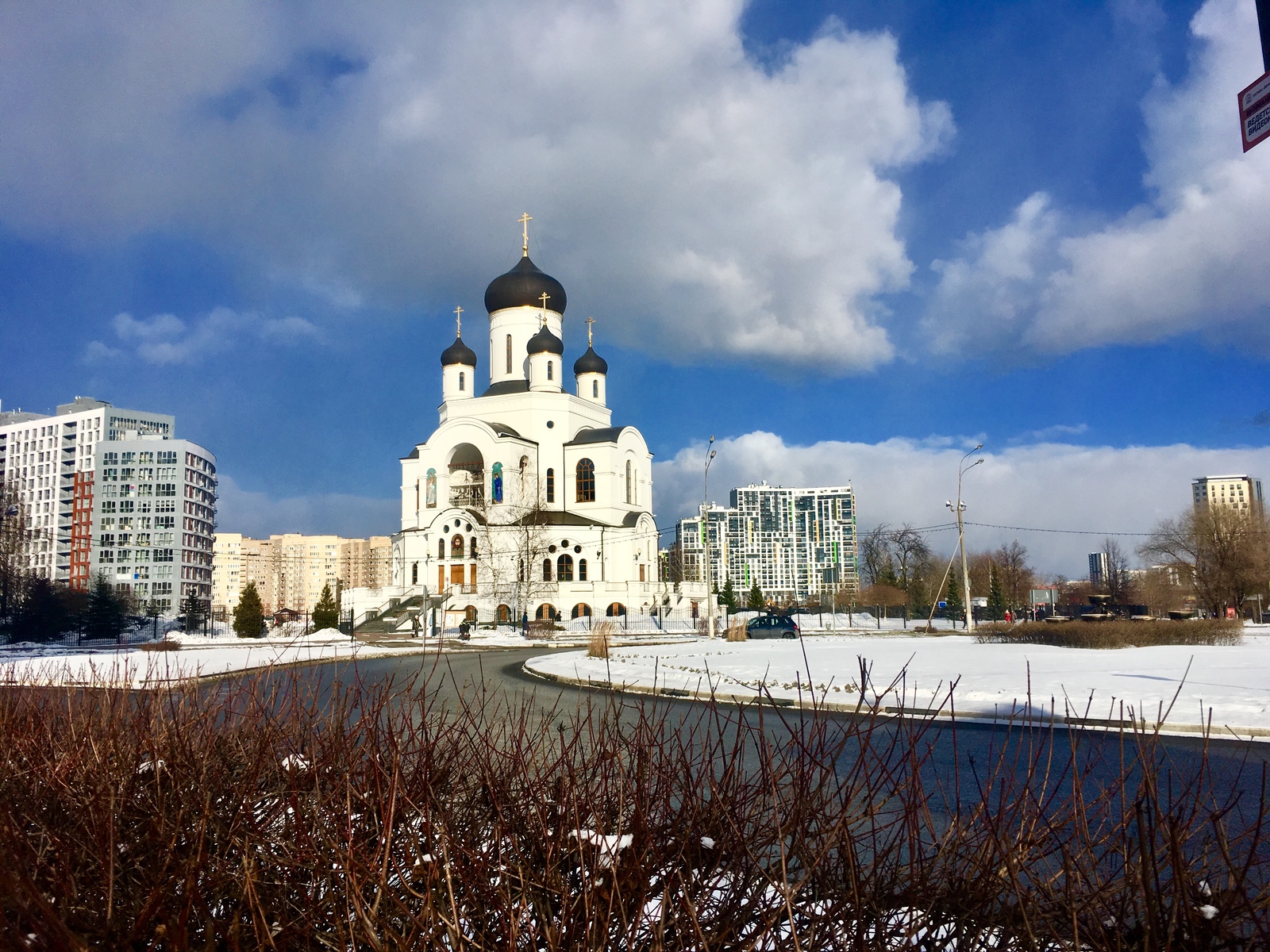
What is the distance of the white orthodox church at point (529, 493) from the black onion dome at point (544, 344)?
0.11 metres

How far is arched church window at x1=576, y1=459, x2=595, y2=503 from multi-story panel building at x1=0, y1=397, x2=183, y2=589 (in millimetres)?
86688

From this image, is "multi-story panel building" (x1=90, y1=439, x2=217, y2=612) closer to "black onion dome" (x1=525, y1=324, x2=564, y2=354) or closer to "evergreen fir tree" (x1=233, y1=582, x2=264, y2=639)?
"black onion dome" (x1=525, y1=324, x2=564, y2=354)

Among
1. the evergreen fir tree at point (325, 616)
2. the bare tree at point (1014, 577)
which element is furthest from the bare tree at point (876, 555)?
the evergreen fir tree at point (325, 616)

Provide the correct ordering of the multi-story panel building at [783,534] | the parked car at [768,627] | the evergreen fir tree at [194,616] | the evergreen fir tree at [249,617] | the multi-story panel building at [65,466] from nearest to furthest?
the parked car at [768,627]
the evergreen fir tree at [249,617]
the evergreen fir tree at [194,616]
the multi-story panel building at [65,466]
the multi-story panel building at [783,534]

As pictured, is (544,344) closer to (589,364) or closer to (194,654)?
(589,364)

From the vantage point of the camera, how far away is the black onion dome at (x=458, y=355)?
219 ft

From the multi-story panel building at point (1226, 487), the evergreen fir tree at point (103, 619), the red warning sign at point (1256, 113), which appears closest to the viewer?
the red warning sign at point (1256, 113)

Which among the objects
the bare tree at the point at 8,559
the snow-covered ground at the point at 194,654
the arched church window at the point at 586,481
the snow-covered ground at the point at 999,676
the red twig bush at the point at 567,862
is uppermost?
the arched church window at the point at 586,481

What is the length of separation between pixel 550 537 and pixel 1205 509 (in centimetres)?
3751

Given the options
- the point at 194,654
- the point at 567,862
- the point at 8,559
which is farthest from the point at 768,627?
the point at 8,559

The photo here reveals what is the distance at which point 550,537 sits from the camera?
5828 centimetres

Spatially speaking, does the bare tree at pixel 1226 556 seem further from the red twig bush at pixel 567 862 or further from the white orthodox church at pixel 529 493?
the red twig bush at pixel 567 862

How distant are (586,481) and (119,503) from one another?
88.4 m

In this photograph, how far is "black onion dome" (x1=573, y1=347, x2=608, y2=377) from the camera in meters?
67.5
